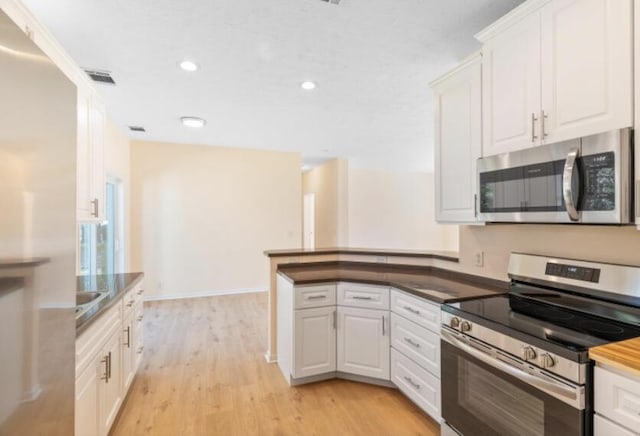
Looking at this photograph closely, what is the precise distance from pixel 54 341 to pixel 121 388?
166 centimetres

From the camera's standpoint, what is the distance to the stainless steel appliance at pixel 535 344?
1229 millimetres

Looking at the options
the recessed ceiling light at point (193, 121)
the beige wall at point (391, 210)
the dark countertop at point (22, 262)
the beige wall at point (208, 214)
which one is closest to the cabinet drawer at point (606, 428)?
the dark countertop at point (22, 262)

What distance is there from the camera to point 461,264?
8.49 feet

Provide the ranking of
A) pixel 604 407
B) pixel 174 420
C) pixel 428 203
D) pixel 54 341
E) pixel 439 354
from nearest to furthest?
pixel 54 341 < pixel 604 407 < pixel 439 354 < pixel 174 420 < pixel 428 203

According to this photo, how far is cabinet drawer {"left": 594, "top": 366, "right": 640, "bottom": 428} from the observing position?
105cm

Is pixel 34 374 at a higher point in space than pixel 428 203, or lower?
lower

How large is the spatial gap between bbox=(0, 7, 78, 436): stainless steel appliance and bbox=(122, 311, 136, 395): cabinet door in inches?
56.3

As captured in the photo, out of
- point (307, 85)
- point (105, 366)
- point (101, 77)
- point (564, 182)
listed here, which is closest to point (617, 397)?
point (564, 182)

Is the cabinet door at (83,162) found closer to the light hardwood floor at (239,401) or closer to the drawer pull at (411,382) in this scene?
the light hardwood floor at (239,401)

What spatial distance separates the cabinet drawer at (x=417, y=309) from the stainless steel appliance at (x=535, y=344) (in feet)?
0.60

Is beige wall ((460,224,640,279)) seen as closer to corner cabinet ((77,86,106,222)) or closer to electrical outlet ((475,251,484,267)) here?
electrical outlet ((475,251,484,267))

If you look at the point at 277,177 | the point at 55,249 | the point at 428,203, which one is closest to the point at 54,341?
the point at 55,249

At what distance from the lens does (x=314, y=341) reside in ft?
8.62

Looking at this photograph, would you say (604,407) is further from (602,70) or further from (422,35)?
(422,35)
